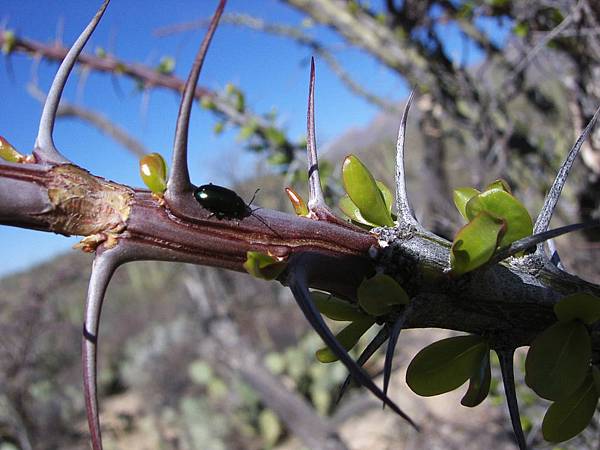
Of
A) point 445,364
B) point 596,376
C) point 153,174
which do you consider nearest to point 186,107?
point 153,174

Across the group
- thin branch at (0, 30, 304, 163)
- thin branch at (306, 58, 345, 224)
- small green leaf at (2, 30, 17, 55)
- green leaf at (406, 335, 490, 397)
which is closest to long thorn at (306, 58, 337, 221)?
thin branch at (306, 58, 345, 224)

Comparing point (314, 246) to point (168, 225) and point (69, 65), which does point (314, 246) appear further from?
point (69, 65)

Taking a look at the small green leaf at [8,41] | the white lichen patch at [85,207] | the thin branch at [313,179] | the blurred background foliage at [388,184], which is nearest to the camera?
the white lichen patch at [85,207]

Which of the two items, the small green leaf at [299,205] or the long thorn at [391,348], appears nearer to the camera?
the long thorn at [391,348]

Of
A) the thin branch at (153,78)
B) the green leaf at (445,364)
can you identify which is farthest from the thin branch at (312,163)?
the thin branch at (153,78)

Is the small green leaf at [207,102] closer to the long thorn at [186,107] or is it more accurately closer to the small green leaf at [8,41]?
the small green leaf at [8,41]

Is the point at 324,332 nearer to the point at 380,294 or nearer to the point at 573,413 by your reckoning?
Result: the point at 380,294

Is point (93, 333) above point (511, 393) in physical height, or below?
above

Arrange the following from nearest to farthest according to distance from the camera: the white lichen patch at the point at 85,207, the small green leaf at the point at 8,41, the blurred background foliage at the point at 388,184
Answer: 1. the white lichen patch at the point at 85,207
2. the blurred background foliage at the point at 388,184
3. the small green leaf at the point at 8,41
